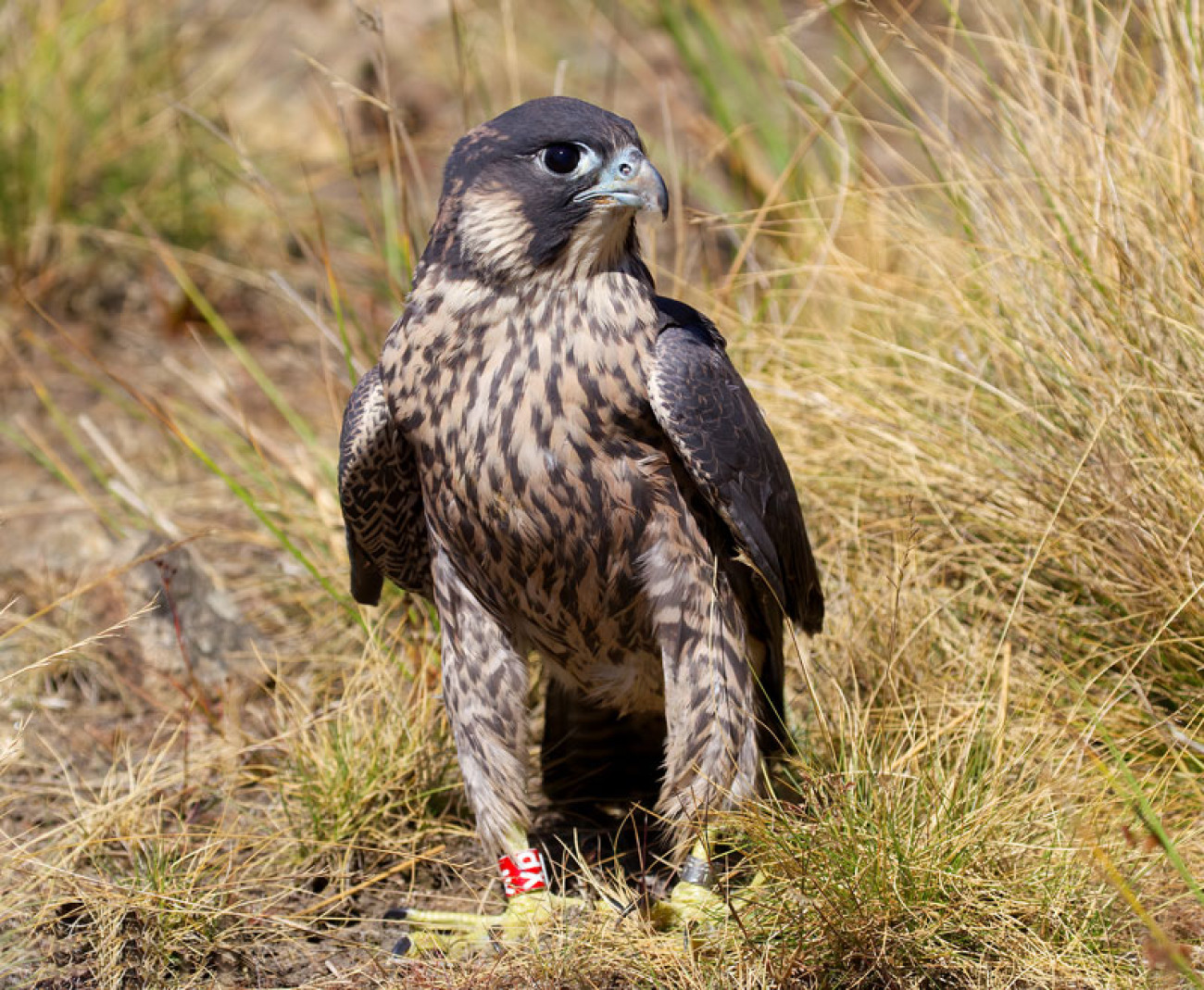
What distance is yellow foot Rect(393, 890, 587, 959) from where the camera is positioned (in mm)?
2568

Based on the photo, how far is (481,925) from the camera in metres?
2.66

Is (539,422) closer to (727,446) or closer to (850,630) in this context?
(727,446)

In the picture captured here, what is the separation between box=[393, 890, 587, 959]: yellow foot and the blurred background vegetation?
95mm

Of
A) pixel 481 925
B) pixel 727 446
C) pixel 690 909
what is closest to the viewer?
pixel 727 446

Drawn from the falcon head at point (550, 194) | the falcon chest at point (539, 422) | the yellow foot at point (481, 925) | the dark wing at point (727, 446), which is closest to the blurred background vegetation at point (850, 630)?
the yellow foot at point (481, 925)

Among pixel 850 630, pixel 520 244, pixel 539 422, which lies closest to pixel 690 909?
pixel 850 630

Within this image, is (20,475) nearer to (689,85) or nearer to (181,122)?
(181,122)

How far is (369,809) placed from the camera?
9.52 feet

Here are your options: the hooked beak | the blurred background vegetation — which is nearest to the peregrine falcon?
the hooked beak

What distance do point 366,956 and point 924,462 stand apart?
1.67 metres

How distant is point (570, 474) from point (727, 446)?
0.93ft

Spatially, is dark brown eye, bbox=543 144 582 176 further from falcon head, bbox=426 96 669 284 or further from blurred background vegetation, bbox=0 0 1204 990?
blurred background vegetation, bbox=0 0 1204 990

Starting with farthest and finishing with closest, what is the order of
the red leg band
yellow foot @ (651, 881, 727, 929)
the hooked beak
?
the red leg band
yellow foot @ (651, 881, 727, 929)
the hooked beak

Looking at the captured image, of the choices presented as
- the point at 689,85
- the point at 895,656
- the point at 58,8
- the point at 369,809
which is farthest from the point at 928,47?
the point at 369,809
